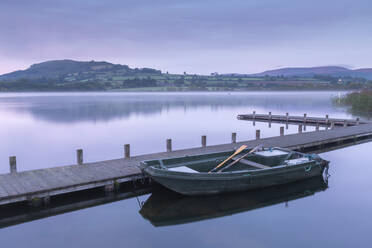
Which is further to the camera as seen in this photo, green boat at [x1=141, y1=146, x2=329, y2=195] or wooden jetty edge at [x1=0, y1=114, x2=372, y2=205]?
green boat at [x1=141, y1=146, x2=329, y2=195]

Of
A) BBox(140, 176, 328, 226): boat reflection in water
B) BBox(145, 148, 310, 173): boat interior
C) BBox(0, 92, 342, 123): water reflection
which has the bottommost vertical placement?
BBox(140, 176, 328, 226): boat reflection in water

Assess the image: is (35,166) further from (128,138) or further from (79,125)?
(79,125)

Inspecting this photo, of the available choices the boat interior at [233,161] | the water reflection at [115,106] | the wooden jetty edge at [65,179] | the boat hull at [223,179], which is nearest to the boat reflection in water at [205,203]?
the boat hull at [223,179]

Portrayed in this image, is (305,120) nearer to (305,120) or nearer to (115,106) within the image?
(305,120)

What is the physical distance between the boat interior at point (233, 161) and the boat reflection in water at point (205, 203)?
105 cm

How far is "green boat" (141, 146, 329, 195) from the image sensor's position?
11.0 m

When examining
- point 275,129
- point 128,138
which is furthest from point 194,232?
point 275,129

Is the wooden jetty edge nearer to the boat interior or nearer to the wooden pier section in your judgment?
the boat interior

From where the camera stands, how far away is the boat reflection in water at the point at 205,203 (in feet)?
34.8

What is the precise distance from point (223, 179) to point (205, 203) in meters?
1.05

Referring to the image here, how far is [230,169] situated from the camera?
13555 millimetres

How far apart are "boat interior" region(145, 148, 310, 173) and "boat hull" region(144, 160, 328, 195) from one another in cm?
54

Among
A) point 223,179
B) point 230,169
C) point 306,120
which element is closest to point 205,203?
point 223,179

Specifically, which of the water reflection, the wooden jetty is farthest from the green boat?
the water reflection
